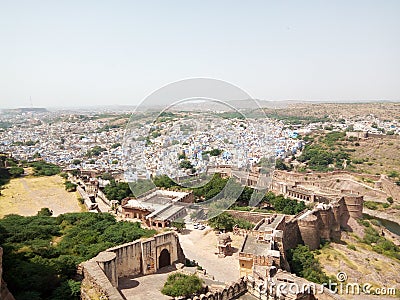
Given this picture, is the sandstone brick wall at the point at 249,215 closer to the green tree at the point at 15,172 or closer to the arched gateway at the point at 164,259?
the arched gateway at the point at 164,259

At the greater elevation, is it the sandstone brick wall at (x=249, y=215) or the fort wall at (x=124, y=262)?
the fort wall at (x=124, y=262)

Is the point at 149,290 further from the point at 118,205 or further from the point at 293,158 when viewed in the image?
the point at 293,158

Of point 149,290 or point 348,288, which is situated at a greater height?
point 149,290

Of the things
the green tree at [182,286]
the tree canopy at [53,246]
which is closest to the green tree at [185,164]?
the tree canopy at [53,246]

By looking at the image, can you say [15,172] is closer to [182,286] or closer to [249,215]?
[249,215]

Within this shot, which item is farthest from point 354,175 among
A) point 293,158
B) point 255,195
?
point 255,195

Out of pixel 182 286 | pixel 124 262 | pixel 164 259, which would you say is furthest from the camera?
pixel 164 259

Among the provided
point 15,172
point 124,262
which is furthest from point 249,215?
point 15,172

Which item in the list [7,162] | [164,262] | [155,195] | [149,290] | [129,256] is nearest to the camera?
[149,290]
